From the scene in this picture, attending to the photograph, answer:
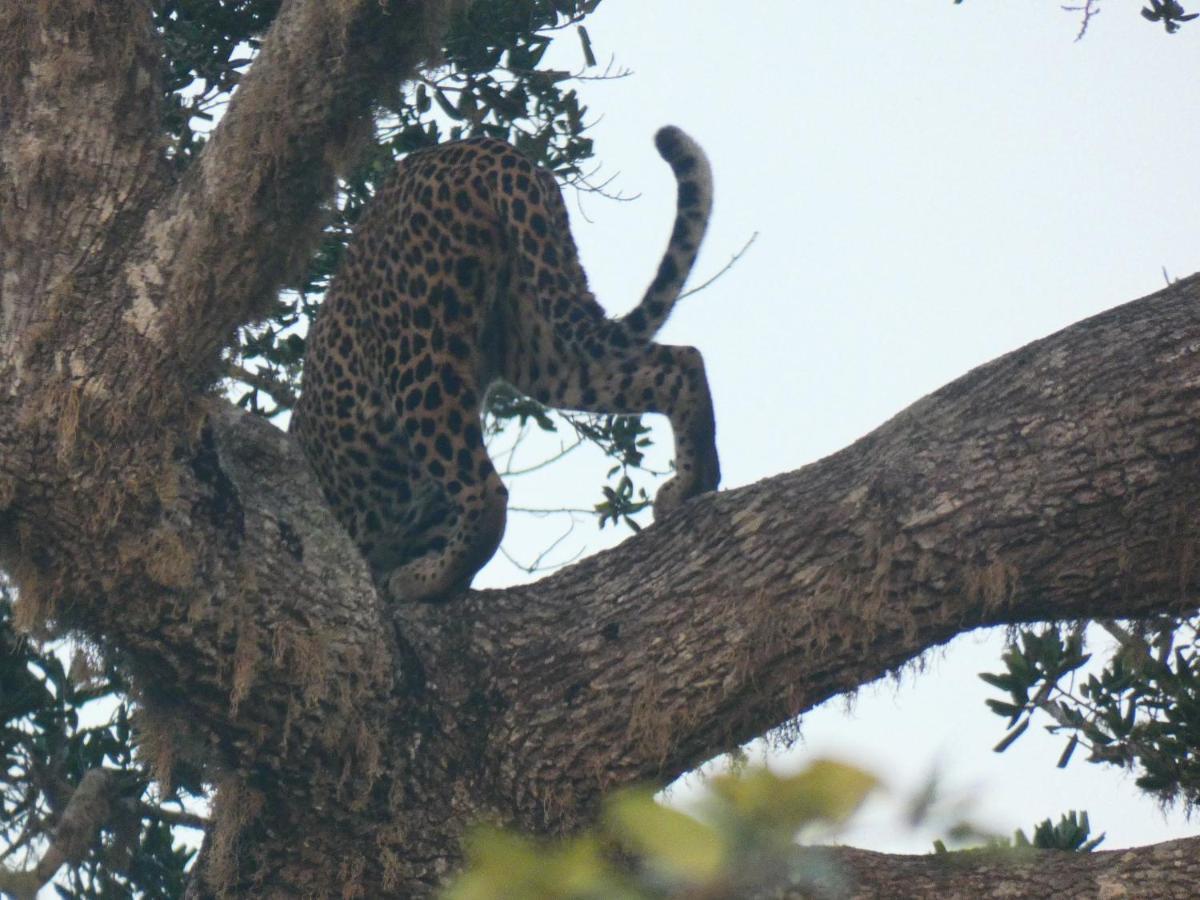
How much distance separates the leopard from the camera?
5.36 m

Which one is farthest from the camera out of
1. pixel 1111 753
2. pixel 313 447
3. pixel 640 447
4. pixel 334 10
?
pixel 640 447

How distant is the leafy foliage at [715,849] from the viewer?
1045 mm

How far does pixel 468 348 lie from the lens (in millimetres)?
5559

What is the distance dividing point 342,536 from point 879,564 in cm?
154

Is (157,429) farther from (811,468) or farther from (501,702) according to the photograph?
(811,468)

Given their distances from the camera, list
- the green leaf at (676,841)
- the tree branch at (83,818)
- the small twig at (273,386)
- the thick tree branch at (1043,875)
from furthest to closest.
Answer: the small twig at (273,386) < the tree branch at (83,818) < the thick tree branch at (1043,875) < the green leaf at (676,841)

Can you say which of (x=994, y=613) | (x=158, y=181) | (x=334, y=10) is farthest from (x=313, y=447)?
(x=994, y=613)

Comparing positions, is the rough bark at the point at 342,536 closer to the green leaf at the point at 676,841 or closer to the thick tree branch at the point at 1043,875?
the thick tree branch at the point at 1043,875

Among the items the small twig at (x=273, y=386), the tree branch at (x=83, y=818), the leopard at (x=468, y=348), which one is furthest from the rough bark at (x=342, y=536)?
the small twig at (x=273, y=386)

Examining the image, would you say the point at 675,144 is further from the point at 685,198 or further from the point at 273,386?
the point at 273,386

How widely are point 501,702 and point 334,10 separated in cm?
195

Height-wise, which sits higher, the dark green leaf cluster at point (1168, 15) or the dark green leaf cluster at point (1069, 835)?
the dark green leaf cluster at point (1168, 15)

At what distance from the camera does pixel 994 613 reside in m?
4.03

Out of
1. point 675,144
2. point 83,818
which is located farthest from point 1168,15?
point 83,818
